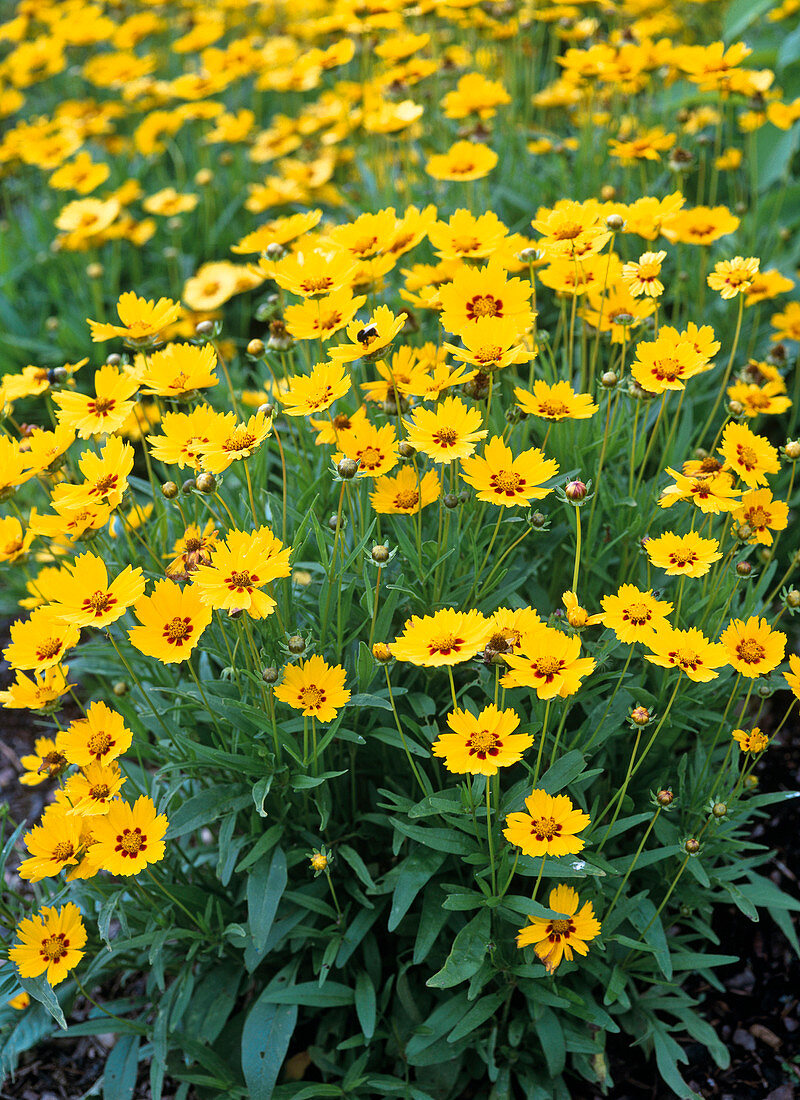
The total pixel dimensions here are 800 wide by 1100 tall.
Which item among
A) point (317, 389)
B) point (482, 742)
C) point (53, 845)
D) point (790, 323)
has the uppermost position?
point (317, 389)

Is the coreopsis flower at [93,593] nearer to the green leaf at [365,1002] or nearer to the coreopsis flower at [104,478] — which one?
the coreopsis flower at [104,478]

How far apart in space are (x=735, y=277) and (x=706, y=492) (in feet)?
1.61

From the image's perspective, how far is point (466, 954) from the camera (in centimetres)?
166

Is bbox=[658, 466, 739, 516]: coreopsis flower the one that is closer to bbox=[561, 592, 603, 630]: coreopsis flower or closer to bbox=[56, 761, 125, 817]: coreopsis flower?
bbox=[561, 592, 603, 630]: coreopsis flower

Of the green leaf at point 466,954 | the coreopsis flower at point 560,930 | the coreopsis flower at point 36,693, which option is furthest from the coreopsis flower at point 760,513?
the coreopsis flower at point 36,693

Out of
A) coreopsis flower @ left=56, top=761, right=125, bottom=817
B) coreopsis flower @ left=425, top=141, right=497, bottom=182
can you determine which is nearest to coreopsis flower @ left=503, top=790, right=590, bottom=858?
coreopsis flower @ left=56, top=761, right=125, bottom=817

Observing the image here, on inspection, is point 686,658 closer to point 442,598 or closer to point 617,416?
point 442,598

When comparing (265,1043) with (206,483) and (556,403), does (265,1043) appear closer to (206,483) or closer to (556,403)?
(206,483)

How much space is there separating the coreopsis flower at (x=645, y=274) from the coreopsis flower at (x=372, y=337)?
1.72 ft

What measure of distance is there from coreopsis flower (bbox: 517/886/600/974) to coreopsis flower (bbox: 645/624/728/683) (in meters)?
0.46

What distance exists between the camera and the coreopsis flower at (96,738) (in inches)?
65.6

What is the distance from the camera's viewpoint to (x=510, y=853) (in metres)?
1.74

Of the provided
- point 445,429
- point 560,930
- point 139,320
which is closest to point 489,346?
point 445,429

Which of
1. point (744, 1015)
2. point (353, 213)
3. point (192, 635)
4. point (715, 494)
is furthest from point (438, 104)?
point (744, 1015)
